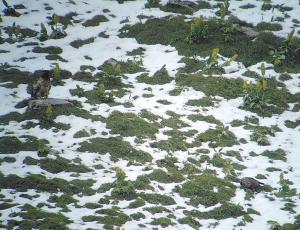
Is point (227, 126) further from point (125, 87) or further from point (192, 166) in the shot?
point (125, 87)

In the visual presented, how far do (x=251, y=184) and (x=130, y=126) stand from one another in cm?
587

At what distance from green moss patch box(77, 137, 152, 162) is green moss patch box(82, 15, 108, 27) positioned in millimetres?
12210

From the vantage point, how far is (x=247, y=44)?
2105 cm

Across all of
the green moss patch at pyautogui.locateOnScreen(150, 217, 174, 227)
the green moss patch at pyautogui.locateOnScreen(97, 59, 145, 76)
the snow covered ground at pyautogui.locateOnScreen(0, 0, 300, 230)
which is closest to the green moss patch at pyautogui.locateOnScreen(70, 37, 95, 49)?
the snow covered ground at pyautogui.locateOnScreen(0, 0, 300, 230)

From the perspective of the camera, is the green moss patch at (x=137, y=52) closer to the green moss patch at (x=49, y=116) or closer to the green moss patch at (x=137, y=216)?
the green moss patch at (x=49, y=116)

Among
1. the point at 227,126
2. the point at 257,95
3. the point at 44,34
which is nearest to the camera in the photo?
the point at 227,126

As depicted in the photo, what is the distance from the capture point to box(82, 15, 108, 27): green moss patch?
24562mm

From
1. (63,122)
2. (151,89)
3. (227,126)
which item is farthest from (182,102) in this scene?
(63,122)

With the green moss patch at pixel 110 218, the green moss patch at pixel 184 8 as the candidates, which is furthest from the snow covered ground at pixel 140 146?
the green moss patch at pixel 184 8

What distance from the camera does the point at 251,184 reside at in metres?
12.7

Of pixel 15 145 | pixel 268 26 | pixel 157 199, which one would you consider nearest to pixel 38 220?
pixel 157 199

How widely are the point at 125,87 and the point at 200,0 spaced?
11392mm

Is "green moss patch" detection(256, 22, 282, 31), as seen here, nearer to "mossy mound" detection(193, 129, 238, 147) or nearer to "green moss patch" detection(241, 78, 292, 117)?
"green moss patch" detection(241, 78, 292, 117)

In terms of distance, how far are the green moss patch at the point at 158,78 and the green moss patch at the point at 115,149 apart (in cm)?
557
